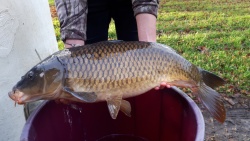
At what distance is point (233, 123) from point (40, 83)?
6.04 ft

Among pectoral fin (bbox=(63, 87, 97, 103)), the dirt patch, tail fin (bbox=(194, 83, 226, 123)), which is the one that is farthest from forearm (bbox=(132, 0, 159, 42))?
the dirt patch

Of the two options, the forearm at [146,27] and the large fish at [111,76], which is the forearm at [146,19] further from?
the large fish at [111,76]

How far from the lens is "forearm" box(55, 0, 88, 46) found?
5.89 ft

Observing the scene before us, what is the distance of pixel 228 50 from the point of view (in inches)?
161

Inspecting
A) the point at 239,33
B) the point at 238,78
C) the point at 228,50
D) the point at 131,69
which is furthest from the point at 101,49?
the point at 239,33

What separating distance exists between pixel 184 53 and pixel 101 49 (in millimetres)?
2577

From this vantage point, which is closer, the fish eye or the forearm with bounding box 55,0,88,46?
the fish eye

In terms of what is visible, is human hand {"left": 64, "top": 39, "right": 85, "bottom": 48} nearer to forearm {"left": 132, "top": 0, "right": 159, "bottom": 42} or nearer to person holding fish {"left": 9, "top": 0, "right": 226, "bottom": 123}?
person holding fish {"left": 9, "top": 0, "right": 226, "bottom": 123}

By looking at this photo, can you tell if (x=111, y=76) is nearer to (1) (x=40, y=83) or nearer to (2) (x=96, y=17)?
(1) (x=40, y=83)

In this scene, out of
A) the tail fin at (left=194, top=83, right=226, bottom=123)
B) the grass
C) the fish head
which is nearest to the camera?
the fish head

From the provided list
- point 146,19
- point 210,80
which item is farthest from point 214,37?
point 210,80

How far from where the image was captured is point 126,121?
6.52 ft

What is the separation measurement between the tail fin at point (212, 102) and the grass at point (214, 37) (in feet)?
5.34

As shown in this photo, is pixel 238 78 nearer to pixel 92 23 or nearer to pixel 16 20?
pixel 92 23
